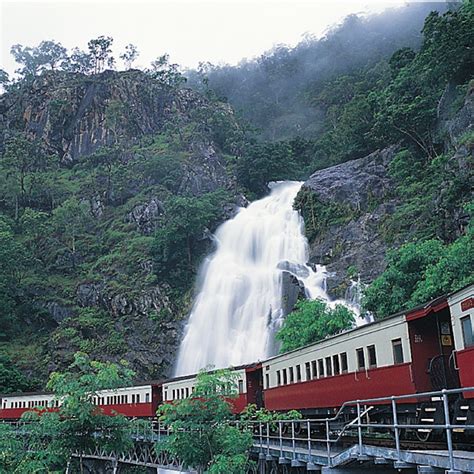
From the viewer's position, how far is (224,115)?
324ft

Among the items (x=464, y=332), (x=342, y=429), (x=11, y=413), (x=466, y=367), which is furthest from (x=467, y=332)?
(x=11, y=413)

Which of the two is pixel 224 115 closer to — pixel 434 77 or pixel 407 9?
pixel 434 77

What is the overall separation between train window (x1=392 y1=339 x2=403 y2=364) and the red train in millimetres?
25

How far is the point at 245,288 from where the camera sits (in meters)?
55.3

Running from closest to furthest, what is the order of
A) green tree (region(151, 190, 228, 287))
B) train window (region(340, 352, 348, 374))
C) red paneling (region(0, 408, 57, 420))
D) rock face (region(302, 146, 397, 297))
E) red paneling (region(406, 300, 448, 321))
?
red paneling (region(406, 300, 448, 321)) → train window (region(340, 352, 348, 374)) → red paneling (region(0, 408, 57, 420)) → rock face (region(302, 146, 397, 297)) → green tree (region(151, 190, 228, 287))

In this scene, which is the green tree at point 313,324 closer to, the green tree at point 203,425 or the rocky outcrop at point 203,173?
the green tree at point 203,425

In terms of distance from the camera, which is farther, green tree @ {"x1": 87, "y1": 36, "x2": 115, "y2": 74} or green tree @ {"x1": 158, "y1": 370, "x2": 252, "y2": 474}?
green tree @ {"x1": 87, "y1": 36, "x2": 115, "y2": 74}

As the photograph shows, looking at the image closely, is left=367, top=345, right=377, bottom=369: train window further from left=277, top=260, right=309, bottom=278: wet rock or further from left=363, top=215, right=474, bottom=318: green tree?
left=277, top=260, right=309, bottom=278: wet rock

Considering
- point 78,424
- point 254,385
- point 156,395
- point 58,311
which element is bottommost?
point 78,424

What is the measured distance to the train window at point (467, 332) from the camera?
12684 mm

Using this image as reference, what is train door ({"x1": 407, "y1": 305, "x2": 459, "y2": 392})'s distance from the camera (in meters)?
14.5

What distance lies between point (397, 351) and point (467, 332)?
2992mm

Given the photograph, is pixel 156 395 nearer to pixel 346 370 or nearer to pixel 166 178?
pixel 346 370

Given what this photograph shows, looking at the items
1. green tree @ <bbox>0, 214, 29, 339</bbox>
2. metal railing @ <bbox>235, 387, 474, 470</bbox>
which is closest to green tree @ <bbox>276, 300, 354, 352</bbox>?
metal railing @ <bbox>235, 387, 474, 470</bbox>
